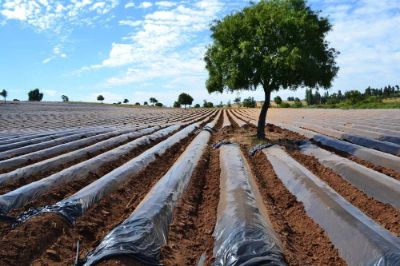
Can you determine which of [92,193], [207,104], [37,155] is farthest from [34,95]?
[92,193]

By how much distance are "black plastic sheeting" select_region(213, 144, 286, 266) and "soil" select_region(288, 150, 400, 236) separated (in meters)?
1.45

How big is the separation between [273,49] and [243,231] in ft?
27.2

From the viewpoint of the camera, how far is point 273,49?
470 inches

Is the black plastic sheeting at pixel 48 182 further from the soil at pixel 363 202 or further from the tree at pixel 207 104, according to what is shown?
the tree at pixel 207 104

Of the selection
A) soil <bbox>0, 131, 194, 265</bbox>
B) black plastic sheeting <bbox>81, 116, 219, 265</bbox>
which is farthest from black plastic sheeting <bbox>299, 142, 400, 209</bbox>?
soil <bbox>0, 131, 194, 265</bbox>

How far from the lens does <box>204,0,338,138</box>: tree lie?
11.8 meters

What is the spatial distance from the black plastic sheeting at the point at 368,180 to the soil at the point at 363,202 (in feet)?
0.28

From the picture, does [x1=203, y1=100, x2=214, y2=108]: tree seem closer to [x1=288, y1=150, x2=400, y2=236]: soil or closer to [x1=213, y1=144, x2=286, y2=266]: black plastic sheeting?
[x1=288, y1=150, x2=400, y2=236]: soil

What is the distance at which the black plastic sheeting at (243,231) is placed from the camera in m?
3.95

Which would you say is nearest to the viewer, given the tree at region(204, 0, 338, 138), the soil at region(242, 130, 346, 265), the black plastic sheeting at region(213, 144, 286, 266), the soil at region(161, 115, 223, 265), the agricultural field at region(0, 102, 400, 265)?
the black plastic sheeting at region(213, 144, 286, 266)

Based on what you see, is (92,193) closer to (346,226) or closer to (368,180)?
(346,226)

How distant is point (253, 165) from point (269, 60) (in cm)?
325

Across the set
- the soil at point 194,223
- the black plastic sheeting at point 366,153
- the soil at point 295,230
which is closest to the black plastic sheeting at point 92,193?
the soil at point 194,223

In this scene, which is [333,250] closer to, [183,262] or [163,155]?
[183,262]
